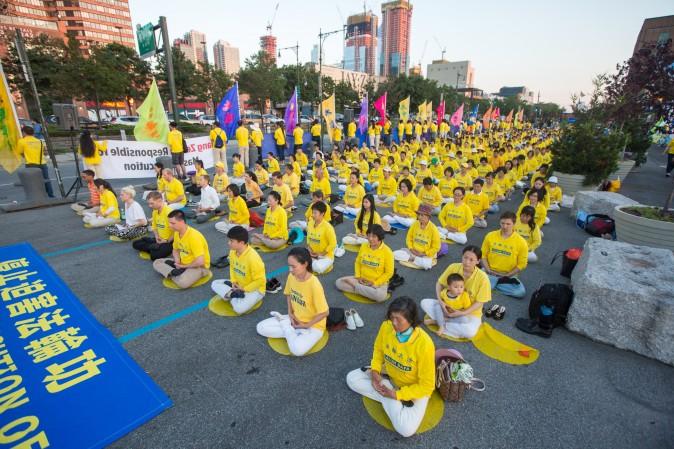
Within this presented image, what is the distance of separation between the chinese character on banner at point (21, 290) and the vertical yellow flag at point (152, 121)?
6.78 m

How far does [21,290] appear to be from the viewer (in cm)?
570

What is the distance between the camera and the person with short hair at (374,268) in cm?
536

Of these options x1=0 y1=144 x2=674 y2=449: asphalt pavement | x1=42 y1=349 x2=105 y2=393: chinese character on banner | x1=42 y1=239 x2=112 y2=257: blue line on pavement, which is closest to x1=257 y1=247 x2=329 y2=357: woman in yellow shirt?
x1=0 y1=144 x2=674 y2=449: asphalt pavement

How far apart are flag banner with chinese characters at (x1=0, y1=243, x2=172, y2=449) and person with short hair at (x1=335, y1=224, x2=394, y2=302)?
313cm

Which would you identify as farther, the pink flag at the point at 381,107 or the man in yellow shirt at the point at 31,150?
the pink flag at the point at 381,107

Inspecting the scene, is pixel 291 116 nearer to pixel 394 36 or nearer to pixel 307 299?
pixel 307 299

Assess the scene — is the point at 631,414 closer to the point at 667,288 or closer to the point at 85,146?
the point at 667,288

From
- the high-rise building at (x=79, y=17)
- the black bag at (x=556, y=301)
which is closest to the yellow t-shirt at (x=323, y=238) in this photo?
the black bag at (x=556, y=301)

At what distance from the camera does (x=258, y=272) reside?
5.11 meters

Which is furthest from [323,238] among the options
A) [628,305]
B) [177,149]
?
[177,149]

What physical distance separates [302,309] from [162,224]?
4.21 meters

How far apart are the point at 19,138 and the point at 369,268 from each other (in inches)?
441

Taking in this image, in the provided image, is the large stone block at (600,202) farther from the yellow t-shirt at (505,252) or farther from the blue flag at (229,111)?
the blue flag at (229,111)

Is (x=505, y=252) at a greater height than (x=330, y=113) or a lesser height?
lesser
